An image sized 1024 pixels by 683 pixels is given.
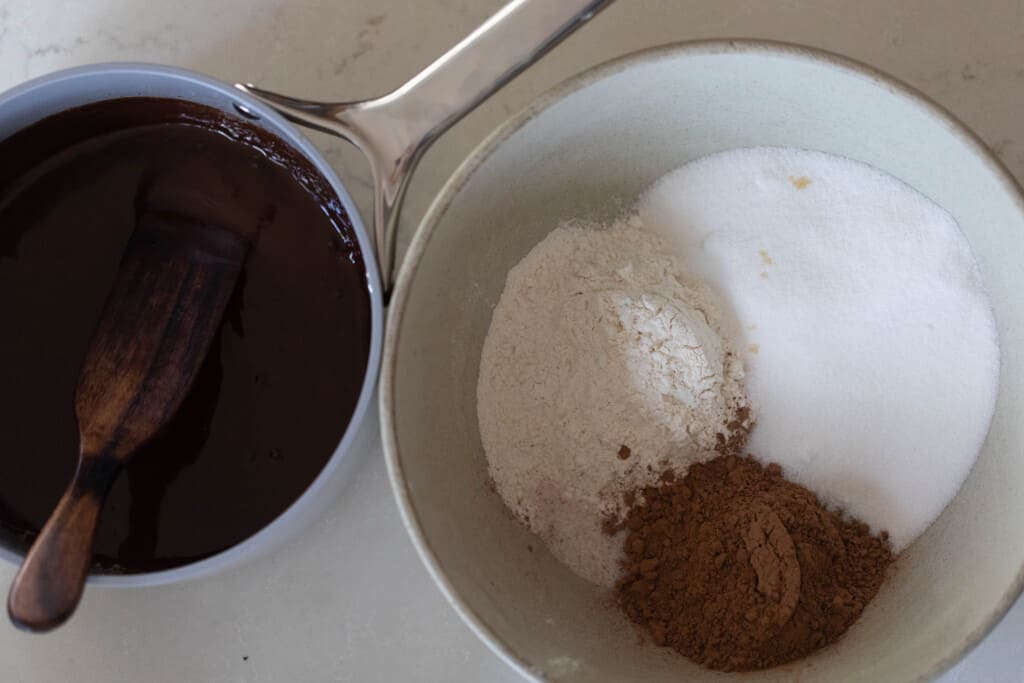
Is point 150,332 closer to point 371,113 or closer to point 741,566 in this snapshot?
point 371,113

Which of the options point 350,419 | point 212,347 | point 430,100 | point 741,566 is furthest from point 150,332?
point 741,566

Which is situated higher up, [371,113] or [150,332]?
[371,113]

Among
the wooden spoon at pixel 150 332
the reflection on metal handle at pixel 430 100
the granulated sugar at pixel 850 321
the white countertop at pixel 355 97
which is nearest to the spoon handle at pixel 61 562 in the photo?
the wooden spoon at pixel 150 332

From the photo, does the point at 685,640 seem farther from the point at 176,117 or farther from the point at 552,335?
the point at 176,117

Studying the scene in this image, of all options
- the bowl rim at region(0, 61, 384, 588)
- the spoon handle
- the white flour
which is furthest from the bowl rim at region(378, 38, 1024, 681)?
the spoon handle

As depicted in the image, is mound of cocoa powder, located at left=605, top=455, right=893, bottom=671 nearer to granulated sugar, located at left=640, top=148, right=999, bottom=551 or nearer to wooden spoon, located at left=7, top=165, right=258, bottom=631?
granulated sugar, located at left=640, top=148, right=999, bottom=551

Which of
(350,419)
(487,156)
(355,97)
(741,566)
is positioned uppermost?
(355,97)
